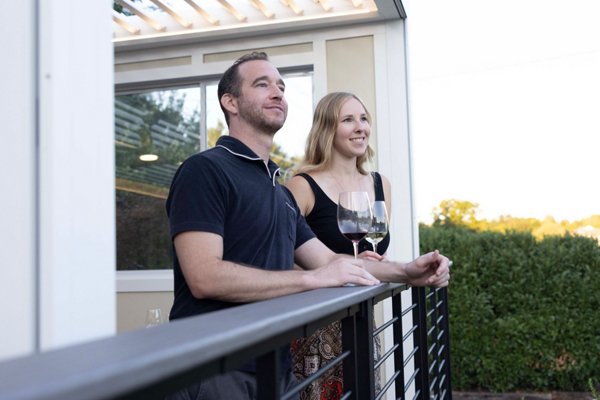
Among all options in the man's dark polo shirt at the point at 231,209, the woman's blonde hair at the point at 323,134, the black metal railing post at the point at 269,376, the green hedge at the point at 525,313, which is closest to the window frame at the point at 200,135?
the woman's blonde hair at the point at 323,134

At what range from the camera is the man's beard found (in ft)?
7.48

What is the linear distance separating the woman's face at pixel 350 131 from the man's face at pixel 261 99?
29.2 inches

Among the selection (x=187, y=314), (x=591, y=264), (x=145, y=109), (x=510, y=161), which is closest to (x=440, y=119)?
(x=510, y=161)

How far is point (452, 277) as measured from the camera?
657cm

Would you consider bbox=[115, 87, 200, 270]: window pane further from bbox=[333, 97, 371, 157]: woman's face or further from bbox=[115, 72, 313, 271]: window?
bbox=[333, 97, 371, 157]: woman's face

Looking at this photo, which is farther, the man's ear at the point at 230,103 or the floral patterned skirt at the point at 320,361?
the floral patterned skirt at the point at 320,361

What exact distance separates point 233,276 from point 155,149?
4.27m

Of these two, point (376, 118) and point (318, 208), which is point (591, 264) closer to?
point (376, 118)

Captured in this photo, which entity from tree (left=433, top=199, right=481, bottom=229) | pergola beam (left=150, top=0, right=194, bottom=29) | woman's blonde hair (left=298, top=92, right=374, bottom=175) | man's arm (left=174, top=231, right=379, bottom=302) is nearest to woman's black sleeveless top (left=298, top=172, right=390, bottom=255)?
woman's blonde hair (left=298, top=92, right=374, bottom=175)

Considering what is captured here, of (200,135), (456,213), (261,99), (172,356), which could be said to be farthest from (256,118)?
(456,213)

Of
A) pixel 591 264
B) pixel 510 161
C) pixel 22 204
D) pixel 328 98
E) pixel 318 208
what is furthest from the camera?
pixel 510 161

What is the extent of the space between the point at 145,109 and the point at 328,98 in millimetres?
2926

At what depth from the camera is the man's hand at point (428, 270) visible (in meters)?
2.25

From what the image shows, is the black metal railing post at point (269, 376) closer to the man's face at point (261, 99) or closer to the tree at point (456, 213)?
the man's face at point (261, 99)
